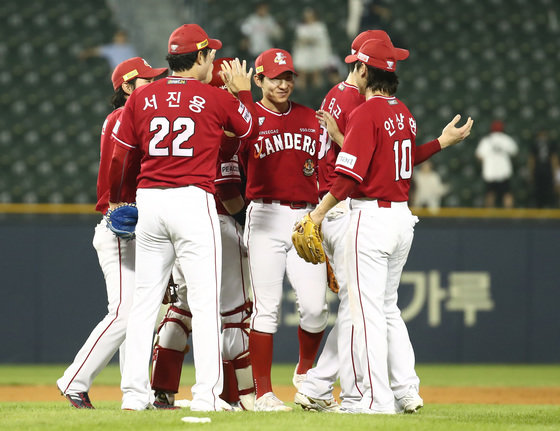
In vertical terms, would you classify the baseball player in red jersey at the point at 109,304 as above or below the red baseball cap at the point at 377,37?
below

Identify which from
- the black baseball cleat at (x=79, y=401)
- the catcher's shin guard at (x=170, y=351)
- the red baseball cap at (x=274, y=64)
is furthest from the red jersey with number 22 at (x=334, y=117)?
the black baseball cleat at (x=79, y=401)

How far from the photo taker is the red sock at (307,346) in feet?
18.4

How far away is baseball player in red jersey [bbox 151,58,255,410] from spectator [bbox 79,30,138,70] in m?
7.64

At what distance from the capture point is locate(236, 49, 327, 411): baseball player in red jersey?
5395mm

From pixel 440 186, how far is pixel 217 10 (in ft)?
15.6

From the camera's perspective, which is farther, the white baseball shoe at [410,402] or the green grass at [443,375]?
the green grass at [443,375]

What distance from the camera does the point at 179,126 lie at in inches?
186

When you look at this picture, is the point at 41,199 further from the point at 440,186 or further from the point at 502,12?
the point at 502,12

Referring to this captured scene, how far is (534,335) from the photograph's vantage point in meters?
10.3

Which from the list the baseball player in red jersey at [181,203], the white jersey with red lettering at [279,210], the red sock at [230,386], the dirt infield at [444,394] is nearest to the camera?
the baseball player in red jersey at [181,203]

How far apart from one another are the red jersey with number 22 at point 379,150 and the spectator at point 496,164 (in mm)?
7375

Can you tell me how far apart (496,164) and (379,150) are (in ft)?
24.9

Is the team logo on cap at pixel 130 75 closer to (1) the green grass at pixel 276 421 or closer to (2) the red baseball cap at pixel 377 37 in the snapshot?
(2) the red baseball cap at pixel 377 37

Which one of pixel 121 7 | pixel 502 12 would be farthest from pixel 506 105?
pixel 121 7
